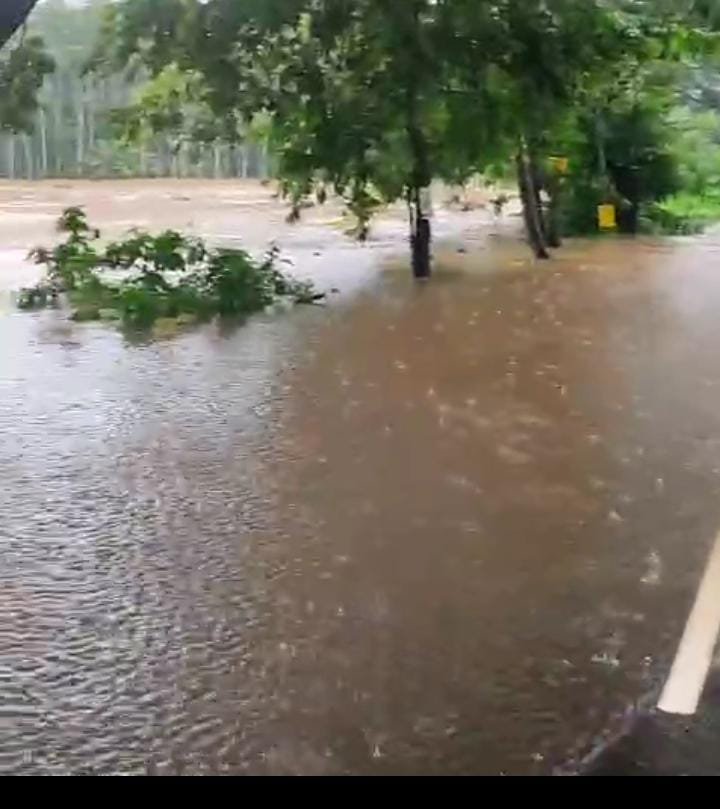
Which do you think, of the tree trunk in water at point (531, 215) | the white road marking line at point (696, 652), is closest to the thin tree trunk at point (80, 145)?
the white road marking line at point (696, 652)

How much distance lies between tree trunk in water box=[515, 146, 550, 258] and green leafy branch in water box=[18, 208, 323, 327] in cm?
222

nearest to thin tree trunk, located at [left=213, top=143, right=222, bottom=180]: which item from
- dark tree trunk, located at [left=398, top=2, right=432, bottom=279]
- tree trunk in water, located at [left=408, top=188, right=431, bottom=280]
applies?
dark tree trunk, located at [left=398, top=2, right=432, bottom=279]

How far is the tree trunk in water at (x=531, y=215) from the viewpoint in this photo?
8438 mm

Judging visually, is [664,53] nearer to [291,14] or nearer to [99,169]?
[291,14]

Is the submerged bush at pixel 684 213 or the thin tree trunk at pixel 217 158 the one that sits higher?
the thin tree trunk at pixel 217 158

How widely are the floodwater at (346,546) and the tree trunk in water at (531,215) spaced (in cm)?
305

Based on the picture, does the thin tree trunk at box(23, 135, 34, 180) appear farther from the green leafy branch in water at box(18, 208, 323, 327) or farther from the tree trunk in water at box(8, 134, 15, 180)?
the green leafy branch in water at box(18, 208, 323, 327)

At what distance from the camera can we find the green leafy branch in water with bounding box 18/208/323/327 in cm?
609

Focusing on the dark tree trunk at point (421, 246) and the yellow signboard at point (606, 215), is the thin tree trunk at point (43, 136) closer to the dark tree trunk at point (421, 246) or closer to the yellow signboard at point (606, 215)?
the dark tree trunk at point (421, 246)

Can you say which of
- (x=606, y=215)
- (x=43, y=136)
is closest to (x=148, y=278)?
(x=43, y=136)

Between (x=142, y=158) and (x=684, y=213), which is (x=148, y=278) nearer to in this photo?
(x=142, y=158)

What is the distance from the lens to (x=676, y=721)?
6.22 feet

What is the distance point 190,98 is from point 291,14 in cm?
59
